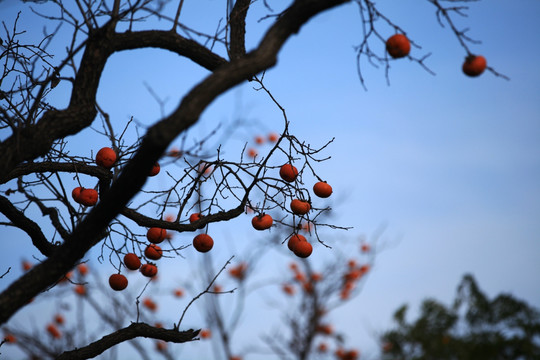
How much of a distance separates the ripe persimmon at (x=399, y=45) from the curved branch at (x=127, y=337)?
72.6 inches

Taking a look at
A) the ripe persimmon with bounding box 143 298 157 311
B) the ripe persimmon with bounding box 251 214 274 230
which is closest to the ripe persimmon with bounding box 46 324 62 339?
the ripe persimmon with bounding box 143 298 157 311

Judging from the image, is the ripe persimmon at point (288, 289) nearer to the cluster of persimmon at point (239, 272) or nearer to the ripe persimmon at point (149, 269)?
the cluster of persimmon at point (239, 272)

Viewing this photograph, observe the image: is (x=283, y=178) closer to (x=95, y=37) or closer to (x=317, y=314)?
(x=95, y=37)

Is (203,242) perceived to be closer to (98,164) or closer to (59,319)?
(98,164)

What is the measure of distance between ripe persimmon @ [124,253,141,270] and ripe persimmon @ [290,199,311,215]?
1.04 m

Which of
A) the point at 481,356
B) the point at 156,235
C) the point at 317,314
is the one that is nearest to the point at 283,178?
the point at 156,235

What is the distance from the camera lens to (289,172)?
2902 millimetres

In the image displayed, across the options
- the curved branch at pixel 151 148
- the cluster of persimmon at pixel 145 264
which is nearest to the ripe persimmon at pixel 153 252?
the cluster of persimmon at pixel 145 264

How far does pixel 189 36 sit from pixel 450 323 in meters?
8.76

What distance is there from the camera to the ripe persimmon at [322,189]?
2979mm

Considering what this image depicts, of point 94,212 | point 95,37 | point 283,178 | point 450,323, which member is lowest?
point 94,212

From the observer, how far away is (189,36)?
2.57m

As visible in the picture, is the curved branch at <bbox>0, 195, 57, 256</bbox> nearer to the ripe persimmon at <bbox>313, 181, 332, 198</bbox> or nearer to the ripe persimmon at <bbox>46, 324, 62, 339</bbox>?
the ripe persimmon at <bbox>313, 181, 332, 198</bbox>

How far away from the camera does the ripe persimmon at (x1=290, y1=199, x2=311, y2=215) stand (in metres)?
2.76
